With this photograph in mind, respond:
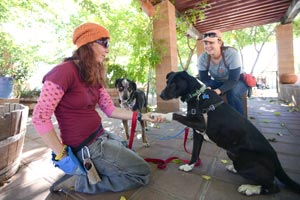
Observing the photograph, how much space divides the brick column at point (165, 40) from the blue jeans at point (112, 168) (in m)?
4.53

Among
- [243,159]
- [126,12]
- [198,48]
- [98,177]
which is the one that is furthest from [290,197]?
[198,48]

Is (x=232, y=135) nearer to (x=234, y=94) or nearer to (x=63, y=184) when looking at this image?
(x=234, y=94)

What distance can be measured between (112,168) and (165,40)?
5.35m

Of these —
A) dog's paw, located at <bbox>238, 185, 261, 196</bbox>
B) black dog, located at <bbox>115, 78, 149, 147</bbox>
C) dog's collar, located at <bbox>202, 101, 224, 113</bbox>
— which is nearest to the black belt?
dog's collar, located at <bbox>202, 101, 224, 113</bbox>

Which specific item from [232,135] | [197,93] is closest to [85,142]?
[197,93]

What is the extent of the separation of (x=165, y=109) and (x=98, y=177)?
15.7 feet

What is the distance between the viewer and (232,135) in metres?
1.70

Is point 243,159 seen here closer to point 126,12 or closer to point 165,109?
point 165,109

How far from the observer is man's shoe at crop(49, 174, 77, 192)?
1754 mm

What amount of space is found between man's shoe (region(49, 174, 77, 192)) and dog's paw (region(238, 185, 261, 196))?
1697 millimetres

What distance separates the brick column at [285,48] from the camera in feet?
29.6

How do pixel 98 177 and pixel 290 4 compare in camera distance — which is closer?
pixel 98 177

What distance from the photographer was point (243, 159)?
1634 millimetres

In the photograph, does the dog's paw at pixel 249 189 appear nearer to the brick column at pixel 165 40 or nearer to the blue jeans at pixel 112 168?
the blue jeans at pixel 112 168
